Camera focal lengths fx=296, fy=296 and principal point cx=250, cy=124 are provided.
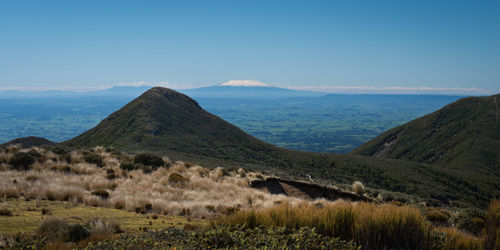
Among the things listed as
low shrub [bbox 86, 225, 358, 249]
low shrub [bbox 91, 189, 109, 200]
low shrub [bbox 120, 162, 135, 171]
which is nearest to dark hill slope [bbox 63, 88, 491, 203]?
low shrub [bbox 120, 162, 135, 171]

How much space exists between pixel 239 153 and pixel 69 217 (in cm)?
5877

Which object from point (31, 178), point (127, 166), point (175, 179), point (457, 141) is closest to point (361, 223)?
point (175, 179)

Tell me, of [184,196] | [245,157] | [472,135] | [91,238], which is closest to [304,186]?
[184,196]

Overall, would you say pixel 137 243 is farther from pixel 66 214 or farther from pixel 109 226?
pixel 66 214

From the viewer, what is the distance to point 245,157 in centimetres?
6297

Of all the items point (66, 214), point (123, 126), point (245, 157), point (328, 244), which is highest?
point (328, 244)

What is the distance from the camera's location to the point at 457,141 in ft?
328

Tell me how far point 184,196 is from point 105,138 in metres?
66.0

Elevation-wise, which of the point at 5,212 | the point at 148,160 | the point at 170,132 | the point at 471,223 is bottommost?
the point at 170,132

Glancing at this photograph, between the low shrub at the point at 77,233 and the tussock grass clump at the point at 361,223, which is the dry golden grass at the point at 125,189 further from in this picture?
the tussock grass clump at the point at 361,223

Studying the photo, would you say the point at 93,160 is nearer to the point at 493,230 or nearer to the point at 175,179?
the point at 175,179

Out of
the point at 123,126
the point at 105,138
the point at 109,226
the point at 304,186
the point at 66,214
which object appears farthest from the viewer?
the point at 123,126

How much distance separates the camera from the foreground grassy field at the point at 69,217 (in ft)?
20.6

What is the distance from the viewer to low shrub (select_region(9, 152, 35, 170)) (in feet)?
42.7
